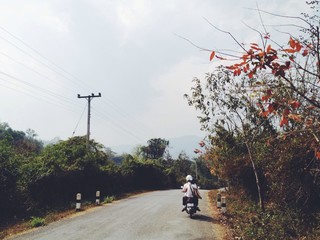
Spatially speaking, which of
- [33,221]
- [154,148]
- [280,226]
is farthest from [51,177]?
[154,148]

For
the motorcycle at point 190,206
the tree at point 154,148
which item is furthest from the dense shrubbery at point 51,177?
the tree at point 154,148

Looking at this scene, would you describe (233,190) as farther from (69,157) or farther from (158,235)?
(158,235)

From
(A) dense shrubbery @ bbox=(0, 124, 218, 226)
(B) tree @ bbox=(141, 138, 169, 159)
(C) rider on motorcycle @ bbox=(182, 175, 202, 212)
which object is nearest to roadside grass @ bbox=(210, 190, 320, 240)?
(C) rider on motorcycle @ bbox=(182, 175, 202, 212)

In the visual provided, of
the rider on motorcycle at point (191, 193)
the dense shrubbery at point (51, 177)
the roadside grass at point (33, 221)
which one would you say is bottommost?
the roadside grass at point (33, 221)

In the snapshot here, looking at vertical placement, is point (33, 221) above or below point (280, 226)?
above

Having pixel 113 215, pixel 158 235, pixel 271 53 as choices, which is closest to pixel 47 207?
pixel 113 215

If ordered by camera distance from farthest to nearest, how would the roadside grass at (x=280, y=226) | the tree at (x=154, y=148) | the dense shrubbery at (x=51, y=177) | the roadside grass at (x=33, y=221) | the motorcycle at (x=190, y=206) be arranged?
the tree at (x=154, y=148) → the dense shrubbery at (x=51, y=177) → the motorcycle at (x=190, y=206) → the roadside grass at (x=33, y=221) → the roadside grass at (x=280, y=226)

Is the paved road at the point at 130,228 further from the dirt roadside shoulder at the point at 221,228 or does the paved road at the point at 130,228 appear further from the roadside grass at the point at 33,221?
the roadside grass at the point at 33,221

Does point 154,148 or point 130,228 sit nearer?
point 130,228

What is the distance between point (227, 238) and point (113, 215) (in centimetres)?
647

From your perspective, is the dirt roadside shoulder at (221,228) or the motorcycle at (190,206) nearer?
the dirt roadside shoulder at (221,228)

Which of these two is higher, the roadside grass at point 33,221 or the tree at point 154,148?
the tree at point 154,148

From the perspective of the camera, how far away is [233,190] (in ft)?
75.7

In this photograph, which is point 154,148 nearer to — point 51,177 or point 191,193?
point 51,177
